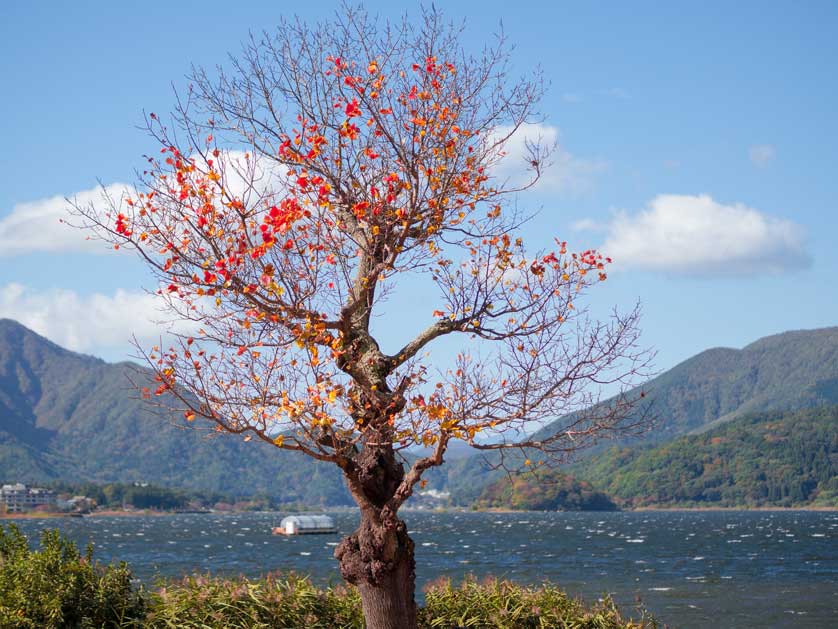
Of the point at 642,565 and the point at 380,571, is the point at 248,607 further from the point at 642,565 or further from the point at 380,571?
the point at 642,565

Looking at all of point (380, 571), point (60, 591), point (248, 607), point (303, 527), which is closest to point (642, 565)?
point (248, 607)

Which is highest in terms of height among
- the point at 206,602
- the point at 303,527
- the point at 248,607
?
the point at 206,602

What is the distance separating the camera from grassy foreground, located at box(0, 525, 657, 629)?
14161mm

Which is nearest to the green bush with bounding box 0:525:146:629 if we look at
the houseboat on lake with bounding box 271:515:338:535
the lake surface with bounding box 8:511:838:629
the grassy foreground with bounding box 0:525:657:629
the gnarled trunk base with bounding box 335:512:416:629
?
the grassy foreground with bounding box 0:525:657:629

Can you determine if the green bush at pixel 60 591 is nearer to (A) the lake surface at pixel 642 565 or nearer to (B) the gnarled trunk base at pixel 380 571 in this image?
(B) the gnarled trunk base at pixel 380 571

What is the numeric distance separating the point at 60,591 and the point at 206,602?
242 centimetres

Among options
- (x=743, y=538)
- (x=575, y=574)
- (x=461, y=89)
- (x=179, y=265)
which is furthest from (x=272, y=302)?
(x=743, y=538)

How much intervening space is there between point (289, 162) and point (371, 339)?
266 centimetres

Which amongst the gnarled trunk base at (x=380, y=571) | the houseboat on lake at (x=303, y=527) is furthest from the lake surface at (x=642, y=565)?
the houseboat on lake at (x=303, y=527)

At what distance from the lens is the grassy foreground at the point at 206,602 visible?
14.2 m

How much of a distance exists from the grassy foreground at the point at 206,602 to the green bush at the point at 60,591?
14mm

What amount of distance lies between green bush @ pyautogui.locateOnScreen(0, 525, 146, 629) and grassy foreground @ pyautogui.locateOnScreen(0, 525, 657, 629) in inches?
0.6

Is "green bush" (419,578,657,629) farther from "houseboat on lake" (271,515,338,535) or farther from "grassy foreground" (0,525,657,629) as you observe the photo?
"houseboat on lake" (271,515,338,535)

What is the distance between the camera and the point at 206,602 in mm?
15703
